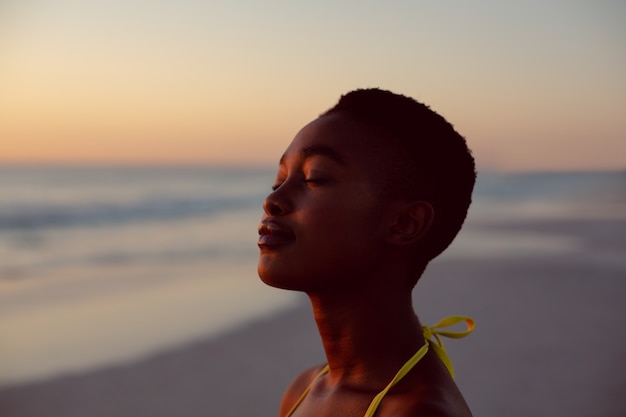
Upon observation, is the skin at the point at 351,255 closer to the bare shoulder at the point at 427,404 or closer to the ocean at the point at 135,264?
the bare shoulder at the point at 427,404

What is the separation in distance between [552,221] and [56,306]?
48.2 ft

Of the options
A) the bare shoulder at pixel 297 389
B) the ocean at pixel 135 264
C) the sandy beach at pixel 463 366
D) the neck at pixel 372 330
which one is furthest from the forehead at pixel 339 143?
the ocean at pixel 135 264

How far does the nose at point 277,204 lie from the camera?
2.18 meters

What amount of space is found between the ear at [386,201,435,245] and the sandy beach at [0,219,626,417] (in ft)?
15.5

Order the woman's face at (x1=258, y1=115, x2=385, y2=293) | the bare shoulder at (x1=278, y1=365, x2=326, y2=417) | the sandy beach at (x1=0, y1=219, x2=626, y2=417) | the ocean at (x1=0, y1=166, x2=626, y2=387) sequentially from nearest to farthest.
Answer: the woman's face at (x1=258, y1=115, x2=385, y2=293) < the bare shoulder at (x1=278, y1=365, x2=326, y2=417) < the sandy beach at (x1=0, y1=219, x2=626, y2=417) < the ocean at (x1=0, y1=166, x2=626, y2=387)

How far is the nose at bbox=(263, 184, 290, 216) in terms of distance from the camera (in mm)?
2184

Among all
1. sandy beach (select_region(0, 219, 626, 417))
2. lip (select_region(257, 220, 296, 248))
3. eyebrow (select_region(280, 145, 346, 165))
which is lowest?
sandy beach (select_region(0, 219, 626, 417))

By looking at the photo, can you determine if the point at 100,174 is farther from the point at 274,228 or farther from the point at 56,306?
the point at 274,228

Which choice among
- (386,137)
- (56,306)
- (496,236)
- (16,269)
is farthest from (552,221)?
(386,137)

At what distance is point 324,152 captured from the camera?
2195 mm

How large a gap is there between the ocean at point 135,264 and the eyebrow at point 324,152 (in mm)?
5569

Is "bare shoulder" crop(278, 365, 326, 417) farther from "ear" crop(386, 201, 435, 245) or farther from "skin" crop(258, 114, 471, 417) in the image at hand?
"ear" crop(386, 201, 435, 245)

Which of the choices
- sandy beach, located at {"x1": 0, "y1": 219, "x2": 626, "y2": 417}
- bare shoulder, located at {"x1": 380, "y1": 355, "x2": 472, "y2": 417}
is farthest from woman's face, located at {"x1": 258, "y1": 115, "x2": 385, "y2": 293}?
sandy beach, located at {"x1": 0, "y1": 219, "x2": 626, "y2": 417}

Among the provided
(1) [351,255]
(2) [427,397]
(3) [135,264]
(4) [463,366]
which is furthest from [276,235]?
(3) [135,264]
